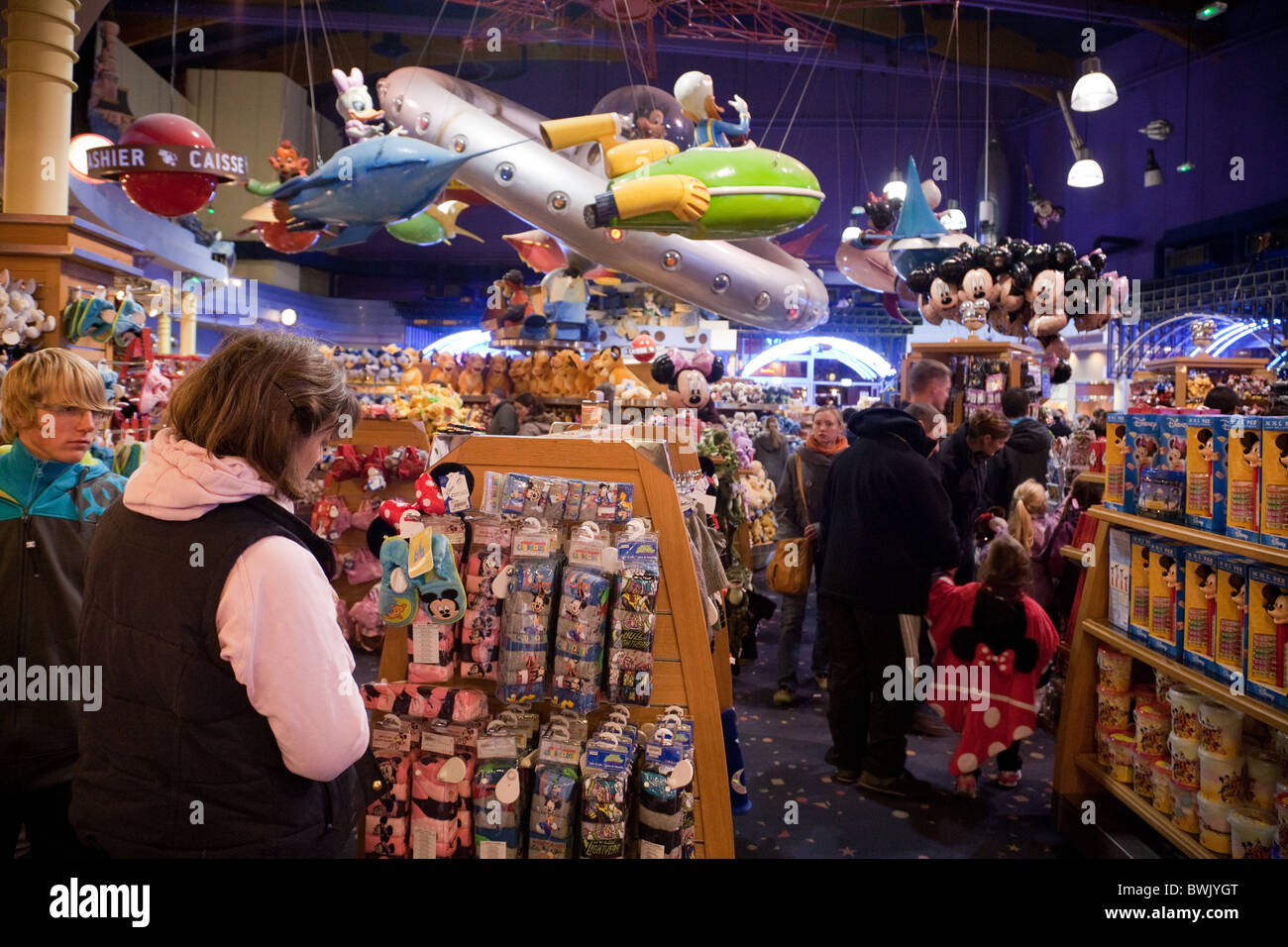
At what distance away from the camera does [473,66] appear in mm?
15320

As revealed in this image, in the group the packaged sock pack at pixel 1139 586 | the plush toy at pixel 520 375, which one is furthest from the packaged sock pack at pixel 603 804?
the plush toy at pixel 520 375

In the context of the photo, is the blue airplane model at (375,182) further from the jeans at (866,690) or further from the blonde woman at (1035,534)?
the blonde woman at (1035,534)

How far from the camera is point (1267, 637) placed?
2.28 metres

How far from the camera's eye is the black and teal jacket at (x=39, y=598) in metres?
1.96

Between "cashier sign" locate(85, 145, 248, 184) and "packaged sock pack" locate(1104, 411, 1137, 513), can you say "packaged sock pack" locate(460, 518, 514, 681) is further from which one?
"cashier sign" locate(85, 145, 248, 184)

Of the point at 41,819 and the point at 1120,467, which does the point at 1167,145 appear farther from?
the point at 41,819

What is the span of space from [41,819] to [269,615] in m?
1.24

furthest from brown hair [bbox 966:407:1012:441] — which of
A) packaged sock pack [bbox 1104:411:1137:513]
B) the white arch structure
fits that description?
the white arch structure

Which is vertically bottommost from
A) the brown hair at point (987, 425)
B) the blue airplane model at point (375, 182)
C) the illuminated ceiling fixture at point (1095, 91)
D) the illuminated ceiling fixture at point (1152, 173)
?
the brown hair at point (987, 425)

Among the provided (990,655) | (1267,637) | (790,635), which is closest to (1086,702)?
(990,655)

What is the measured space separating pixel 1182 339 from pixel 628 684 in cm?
1276

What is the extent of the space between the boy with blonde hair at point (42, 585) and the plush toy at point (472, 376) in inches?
232

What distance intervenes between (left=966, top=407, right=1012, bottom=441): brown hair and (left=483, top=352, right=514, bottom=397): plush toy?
15.1ft
